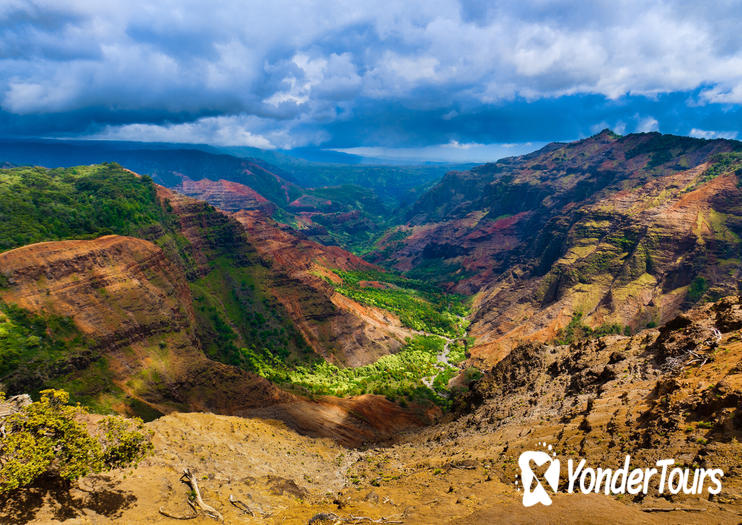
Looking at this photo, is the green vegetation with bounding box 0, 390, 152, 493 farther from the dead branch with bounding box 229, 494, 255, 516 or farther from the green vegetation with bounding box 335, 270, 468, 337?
the green vegetation with bounding box 335, 270, 468, 337

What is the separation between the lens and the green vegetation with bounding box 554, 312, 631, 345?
107 metres

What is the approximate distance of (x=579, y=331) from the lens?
112500 millimetres

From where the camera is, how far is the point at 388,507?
2800 centimetres

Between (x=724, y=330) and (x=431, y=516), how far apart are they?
111ft

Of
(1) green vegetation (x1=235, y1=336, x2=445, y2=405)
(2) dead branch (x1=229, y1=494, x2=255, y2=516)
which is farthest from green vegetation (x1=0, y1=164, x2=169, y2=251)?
(2) dead branch (x1=229, y1=494, x2=255, y2=516)

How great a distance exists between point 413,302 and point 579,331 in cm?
7081

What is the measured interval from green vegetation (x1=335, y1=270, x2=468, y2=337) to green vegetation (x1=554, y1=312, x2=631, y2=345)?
136ft

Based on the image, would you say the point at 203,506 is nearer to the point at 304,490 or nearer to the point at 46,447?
the point at 46,447

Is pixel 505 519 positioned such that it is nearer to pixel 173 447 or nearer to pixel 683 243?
pixel 173 447

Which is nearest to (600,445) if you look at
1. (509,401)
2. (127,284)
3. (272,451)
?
(509,401)

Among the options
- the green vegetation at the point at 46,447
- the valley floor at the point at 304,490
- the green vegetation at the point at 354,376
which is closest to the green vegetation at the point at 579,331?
the green vegetation at the point at 354,376

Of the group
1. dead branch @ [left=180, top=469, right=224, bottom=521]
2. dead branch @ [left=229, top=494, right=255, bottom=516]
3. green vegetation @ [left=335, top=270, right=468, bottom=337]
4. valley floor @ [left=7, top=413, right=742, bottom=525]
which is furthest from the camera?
green vegetation @ [left=335, top=270, right=468, bottom=337]

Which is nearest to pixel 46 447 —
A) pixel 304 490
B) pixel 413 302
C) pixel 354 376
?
pixel 304 490

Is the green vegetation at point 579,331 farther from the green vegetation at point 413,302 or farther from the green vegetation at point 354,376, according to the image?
the green vegetation at point 413,302
